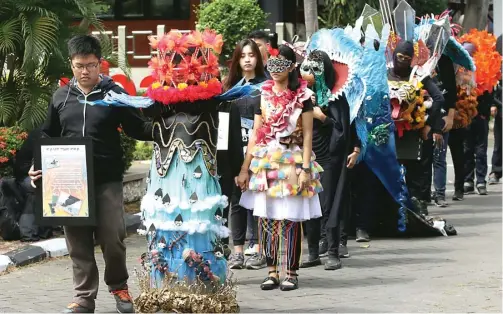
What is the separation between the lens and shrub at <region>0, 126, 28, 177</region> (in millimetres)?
11297

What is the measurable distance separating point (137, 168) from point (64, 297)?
27.9 ft

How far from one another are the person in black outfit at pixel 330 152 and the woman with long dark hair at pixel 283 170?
107 centimetres

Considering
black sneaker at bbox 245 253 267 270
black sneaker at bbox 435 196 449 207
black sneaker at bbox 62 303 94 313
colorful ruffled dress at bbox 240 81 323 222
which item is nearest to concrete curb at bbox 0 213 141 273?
black sneaker at bbox 245 253 267 270

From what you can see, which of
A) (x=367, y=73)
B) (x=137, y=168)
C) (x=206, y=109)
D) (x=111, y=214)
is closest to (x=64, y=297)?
(x=111, y=214)

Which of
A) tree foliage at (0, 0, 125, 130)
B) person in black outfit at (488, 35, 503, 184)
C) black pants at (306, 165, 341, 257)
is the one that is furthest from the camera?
person in black outfit at (488, 35, 503, 184)

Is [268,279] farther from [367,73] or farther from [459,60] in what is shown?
[459,60]

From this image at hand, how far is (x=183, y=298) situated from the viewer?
7621 millimetres

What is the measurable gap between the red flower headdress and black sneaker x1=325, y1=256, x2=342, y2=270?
266 centimetres

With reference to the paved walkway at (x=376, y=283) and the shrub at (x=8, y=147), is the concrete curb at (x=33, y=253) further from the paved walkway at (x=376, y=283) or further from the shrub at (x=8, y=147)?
the shrub at (x=8, y=147)

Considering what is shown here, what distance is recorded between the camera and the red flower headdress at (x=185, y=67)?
25.1 ft

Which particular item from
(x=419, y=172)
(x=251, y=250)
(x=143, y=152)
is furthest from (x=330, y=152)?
(x=143, y=152)

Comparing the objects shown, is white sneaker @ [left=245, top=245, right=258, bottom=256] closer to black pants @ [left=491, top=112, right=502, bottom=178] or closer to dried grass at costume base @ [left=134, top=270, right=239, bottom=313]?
dried grass at costume base @ [left=134, top=270, right=239, bottom=313]

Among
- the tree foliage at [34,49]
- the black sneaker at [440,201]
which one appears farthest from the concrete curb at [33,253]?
the black sneaker at [440,201]

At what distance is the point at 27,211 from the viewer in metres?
11.1
